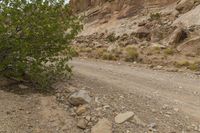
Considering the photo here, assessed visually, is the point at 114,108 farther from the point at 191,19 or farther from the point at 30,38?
the point at 191,19

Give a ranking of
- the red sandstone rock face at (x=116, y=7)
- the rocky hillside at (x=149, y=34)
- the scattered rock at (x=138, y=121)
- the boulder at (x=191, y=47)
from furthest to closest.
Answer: the red sandstone rock face at (x=116, y=7), the boulder at (x=191, y=47), the rocky hillside at (x=149, y=34), the scattered rock at (x=138, y=121)

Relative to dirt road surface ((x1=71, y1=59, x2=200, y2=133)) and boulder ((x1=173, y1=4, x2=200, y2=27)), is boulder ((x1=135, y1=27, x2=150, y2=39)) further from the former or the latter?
dirt road surface ((x1=71, y1=59, x2=200, y2=133))

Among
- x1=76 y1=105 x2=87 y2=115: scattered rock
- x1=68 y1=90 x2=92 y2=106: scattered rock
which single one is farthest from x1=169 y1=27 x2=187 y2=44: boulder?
x1=76 y1=105 x2=87 y2=115: scattered rock

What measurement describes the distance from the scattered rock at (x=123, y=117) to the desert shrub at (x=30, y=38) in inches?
113

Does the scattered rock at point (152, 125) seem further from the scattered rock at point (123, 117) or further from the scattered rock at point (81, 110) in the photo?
the scattered rock at point (81, 110)

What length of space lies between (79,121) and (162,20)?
27.2m

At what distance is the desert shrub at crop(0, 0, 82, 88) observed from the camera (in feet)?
32.9

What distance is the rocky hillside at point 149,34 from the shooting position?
21375 mm

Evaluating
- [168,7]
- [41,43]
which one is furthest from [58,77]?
[168,7]

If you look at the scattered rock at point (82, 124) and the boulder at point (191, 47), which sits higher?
the boulder at point (191, 47)

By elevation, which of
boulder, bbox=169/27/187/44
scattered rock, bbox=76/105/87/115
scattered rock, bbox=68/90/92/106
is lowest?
scattered rock, bbox=76/105/87/115

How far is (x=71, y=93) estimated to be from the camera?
9.74m

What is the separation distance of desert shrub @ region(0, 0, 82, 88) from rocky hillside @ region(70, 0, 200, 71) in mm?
8703

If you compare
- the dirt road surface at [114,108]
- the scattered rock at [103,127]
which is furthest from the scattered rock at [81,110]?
the scattered rock at [103,127]
